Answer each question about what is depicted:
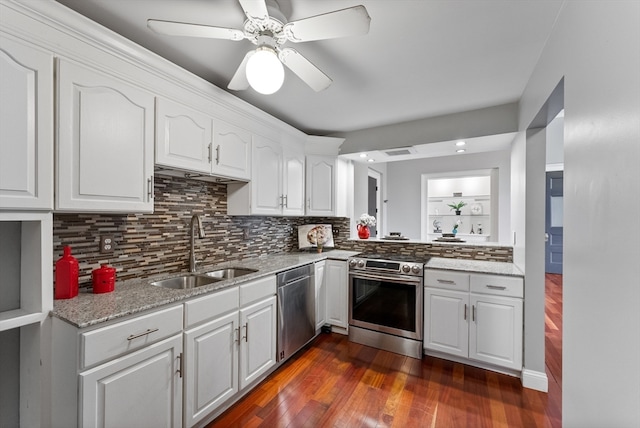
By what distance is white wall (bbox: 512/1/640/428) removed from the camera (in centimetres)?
74

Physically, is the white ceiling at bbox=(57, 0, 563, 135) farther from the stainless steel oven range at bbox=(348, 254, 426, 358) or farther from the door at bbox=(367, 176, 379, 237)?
the door at bbox=(367, 176, 379, 237)

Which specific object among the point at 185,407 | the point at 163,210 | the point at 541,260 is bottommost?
the point at 185,407

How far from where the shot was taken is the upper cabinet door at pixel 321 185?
326cm

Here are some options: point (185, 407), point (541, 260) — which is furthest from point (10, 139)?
Answer: point (541, 260)

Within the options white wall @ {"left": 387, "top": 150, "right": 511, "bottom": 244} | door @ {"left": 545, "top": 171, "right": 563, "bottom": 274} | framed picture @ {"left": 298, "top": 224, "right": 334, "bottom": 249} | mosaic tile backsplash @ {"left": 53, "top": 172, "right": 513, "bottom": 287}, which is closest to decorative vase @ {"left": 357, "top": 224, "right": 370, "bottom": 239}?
mosaic tile backsplash @ {"left": 53, "top": 172, "right": 513, "bottom": 287}

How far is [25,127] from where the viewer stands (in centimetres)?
118

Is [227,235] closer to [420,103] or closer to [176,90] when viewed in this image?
[176,90]

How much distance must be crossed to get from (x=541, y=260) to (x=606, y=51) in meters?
1.72

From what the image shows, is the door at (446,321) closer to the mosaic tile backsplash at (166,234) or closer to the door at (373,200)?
the mosaic tile backsplash at (166,234)

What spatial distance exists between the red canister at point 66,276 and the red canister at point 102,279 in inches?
3.6

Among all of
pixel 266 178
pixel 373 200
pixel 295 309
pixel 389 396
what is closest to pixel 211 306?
pixel 295 309

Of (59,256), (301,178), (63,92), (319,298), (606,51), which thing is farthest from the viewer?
(301,178)

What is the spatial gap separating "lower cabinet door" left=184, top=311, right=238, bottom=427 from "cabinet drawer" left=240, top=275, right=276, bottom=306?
129mm

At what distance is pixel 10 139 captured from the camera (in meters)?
1.14
